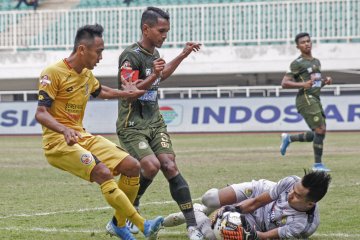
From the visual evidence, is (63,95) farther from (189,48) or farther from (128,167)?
(189,48)

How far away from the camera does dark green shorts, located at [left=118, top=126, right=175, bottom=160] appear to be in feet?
A: 30.6

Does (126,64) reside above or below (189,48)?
below

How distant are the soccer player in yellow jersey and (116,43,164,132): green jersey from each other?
1.75 feet

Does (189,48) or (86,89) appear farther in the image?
(189,48)

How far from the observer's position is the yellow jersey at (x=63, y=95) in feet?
28.1

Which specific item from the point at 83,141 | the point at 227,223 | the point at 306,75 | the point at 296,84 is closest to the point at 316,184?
the point at 227,223

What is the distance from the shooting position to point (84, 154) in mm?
8430

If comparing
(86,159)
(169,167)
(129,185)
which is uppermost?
(86,159)

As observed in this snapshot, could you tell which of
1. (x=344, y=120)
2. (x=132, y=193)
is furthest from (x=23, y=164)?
(x=344, y=120)

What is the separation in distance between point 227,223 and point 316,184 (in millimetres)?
873

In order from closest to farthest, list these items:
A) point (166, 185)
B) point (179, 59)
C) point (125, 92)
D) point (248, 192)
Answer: point (125, 92), point (248, 192), point (179, 59), point (166, 185)

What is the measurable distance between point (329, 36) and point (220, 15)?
419 centimetres

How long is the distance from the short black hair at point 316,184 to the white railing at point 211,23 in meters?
26.4

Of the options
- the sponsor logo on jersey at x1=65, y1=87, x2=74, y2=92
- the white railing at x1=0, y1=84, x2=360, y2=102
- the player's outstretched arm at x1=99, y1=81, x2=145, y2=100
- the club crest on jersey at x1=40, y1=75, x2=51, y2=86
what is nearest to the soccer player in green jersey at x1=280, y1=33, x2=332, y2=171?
the player's outstretched arm at x1=99, y1=81, x2=145, y2=100
